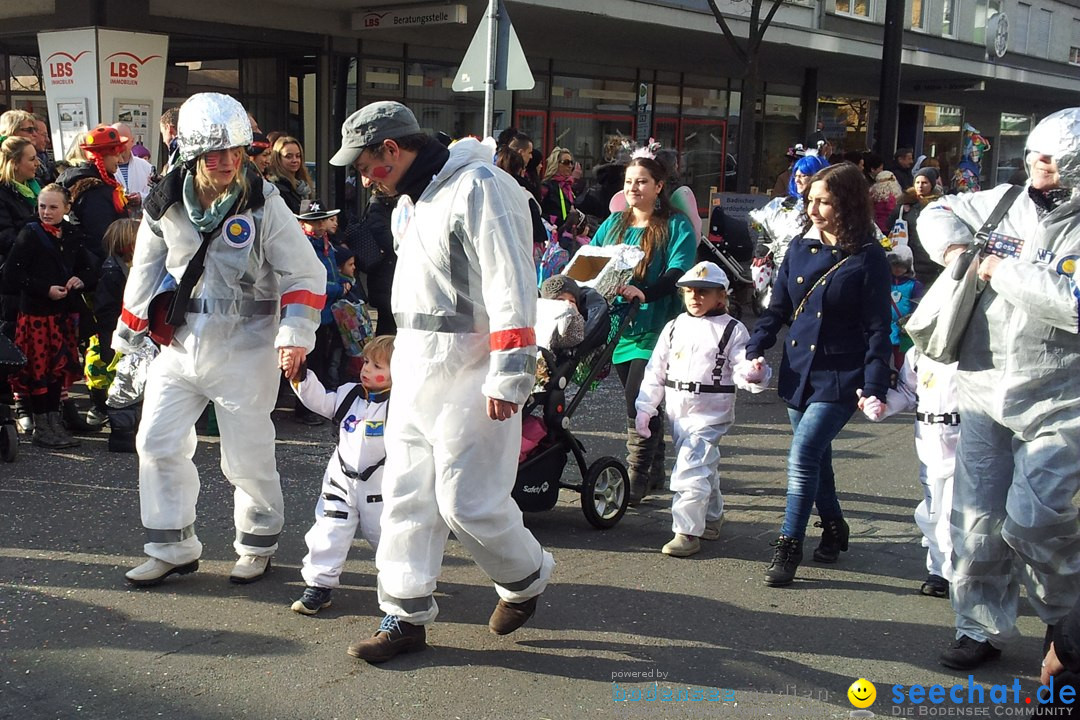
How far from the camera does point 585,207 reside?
12.6 m

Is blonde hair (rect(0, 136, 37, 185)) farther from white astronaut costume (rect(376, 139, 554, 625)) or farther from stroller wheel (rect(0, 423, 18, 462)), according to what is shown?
white astronaut costume (rect(376, 139, 554, 625))

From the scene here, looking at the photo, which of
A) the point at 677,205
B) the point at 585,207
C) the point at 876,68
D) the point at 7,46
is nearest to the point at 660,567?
the point at 677,205

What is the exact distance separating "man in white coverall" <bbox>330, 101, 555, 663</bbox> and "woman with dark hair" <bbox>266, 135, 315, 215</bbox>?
4.33m

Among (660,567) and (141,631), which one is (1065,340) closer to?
(660,567)

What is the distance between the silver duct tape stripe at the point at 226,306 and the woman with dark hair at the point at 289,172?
359 cm

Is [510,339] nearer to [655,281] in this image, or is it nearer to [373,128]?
[373,128]

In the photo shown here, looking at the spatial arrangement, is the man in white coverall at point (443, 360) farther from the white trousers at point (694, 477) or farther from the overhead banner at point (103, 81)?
the overhead banner at point (103, 81)

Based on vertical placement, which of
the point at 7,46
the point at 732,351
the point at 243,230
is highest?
the point at 7,46

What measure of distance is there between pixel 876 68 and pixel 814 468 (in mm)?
22926

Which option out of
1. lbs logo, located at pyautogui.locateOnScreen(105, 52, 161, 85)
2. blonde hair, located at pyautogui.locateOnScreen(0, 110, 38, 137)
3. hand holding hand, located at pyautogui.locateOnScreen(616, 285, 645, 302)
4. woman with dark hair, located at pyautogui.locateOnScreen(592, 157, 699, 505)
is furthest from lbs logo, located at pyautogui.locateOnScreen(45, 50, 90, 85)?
hand holding hand, located at pyautogui.locateOnScreen(616, 285, 645, 302)

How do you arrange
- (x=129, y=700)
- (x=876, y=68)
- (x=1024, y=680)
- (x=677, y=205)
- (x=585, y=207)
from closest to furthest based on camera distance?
(x=129, y=700) < (x=1024, y=680) < (x=677, y=205) < (x=585, y=207) < (x=876, y=68)

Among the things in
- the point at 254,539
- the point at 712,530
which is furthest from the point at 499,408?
the point at 712,530

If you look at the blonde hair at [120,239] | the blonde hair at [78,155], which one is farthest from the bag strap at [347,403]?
the blonde hair at [78,155]

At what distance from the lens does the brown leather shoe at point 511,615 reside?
436cm
